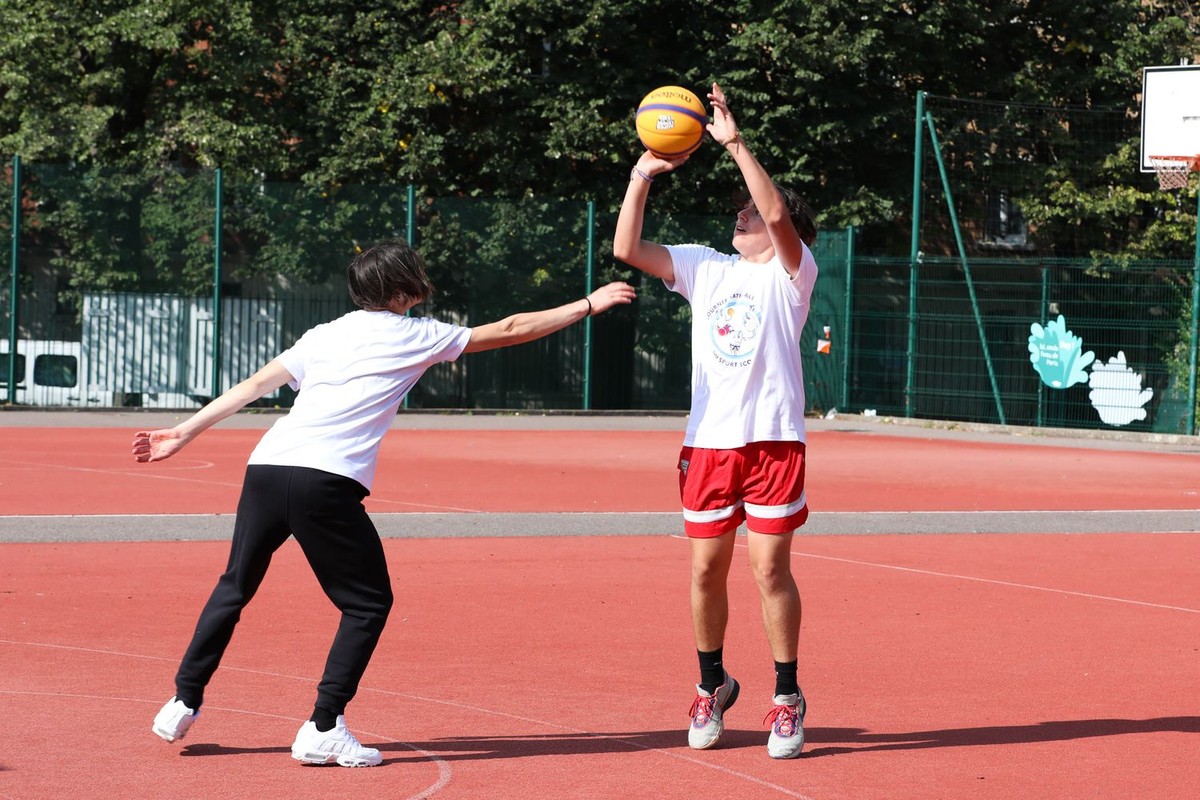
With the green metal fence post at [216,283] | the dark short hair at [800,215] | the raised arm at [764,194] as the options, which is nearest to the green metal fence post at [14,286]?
the green metal fence post at [216,283]

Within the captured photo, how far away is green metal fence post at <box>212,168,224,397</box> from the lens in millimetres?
23375

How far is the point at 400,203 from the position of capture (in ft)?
79.6

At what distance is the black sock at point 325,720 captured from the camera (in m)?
5.12

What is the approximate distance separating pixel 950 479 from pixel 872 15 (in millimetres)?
12431

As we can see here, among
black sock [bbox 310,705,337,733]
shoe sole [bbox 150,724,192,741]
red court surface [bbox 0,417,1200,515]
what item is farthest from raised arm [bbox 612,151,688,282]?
red court surface [bbox 0,417,1200,515]

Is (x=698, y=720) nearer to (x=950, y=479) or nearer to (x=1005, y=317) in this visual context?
(x=950, y=479)

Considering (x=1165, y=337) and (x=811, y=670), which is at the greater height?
(x=1165, y=337)

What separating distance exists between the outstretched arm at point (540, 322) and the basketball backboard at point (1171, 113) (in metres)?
18.1

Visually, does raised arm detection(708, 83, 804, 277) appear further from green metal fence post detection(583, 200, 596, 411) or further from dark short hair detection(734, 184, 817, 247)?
green metal fence post detection(583, 200, 596, 411)

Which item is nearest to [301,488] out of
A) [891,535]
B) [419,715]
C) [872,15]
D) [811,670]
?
[419,715]

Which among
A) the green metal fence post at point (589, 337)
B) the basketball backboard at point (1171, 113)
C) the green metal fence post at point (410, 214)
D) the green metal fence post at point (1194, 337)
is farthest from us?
the green metal fence post at point (589, 337)

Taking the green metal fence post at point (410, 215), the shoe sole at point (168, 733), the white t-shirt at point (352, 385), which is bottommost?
the shoe sole at point (168, 733)

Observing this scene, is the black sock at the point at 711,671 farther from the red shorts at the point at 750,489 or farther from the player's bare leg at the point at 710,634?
the red shorts at the point at 750,489

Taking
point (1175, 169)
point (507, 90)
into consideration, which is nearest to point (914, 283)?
point (1175, 169)
